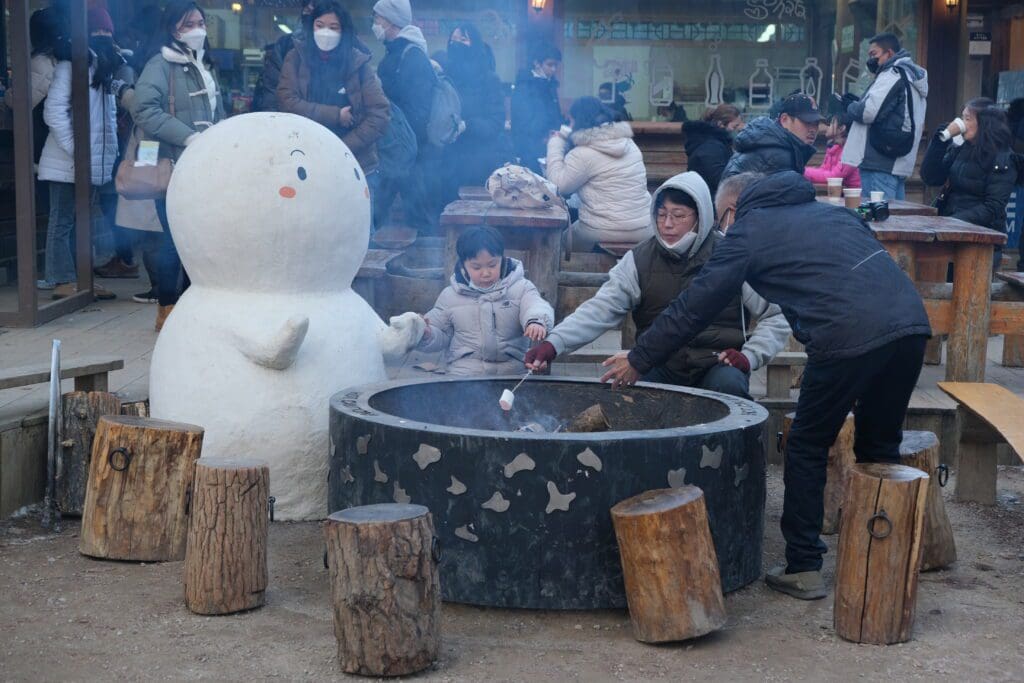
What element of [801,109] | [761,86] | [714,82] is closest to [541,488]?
[801,109]

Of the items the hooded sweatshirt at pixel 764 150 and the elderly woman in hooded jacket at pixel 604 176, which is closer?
the hooded sweatshirt at pixel 764 150

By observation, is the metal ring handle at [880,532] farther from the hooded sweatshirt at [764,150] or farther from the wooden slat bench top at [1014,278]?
the wooden slat bench top at [1014,278]

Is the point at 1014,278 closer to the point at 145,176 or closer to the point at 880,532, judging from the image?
the point at 880,532

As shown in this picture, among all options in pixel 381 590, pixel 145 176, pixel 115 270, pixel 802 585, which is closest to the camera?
pixel 381 590

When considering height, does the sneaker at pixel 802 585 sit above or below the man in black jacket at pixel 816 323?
below

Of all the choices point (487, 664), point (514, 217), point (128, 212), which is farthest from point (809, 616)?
point (128, 212)

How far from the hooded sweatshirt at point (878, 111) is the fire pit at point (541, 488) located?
5019 mm

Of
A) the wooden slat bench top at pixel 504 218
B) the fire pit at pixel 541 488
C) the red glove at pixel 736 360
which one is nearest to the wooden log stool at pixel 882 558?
the fire pit at pixel 541 488

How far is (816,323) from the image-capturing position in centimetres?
409

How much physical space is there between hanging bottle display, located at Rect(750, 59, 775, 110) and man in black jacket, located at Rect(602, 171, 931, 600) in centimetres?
902

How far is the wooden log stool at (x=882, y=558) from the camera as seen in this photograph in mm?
3844

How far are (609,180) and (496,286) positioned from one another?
2.43 m

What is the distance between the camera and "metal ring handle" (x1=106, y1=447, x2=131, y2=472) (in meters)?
4.50

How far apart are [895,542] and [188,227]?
288 centimetres
